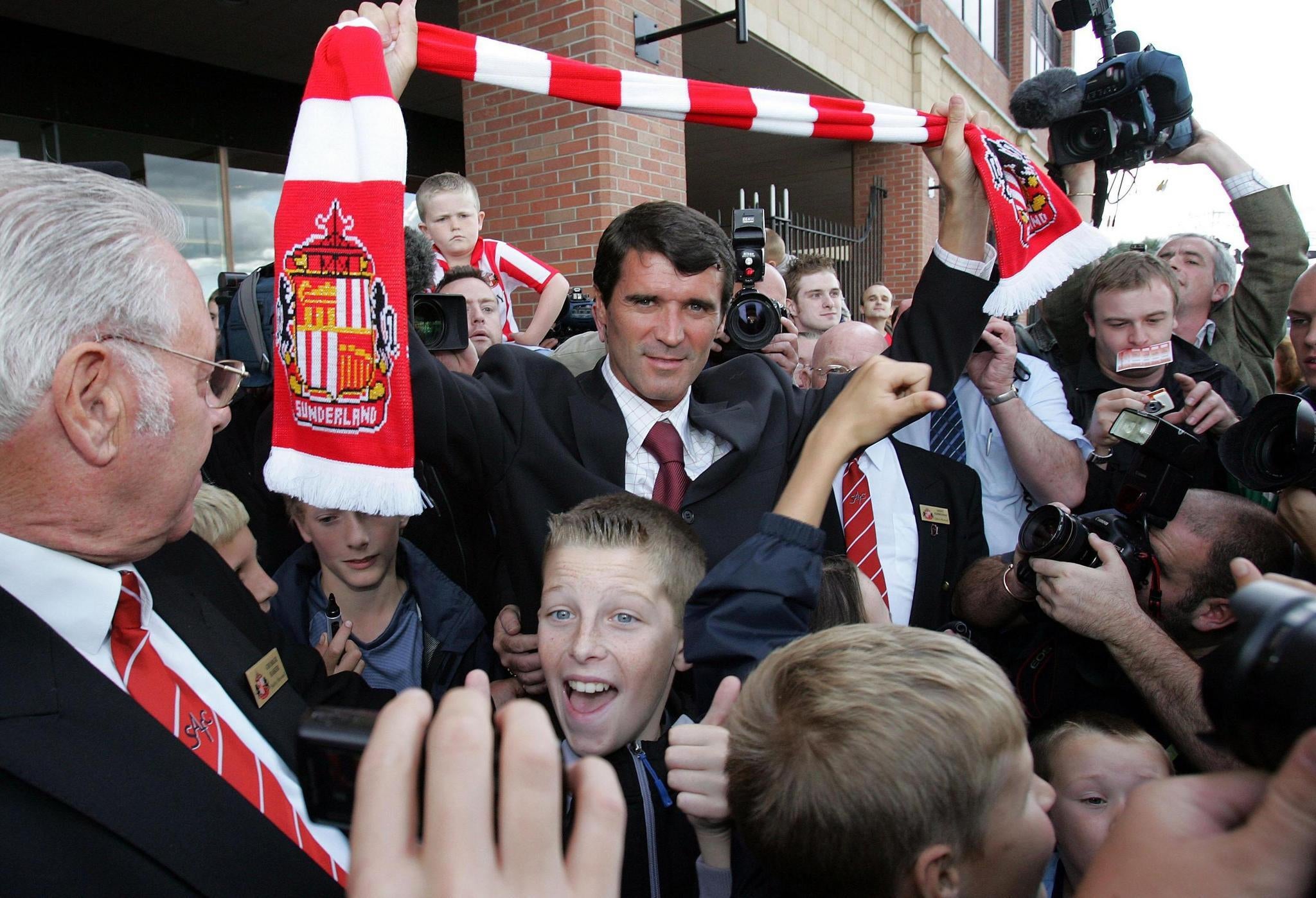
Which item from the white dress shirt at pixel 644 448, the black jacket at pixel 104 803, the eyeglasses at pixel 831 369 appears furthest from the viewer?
the eyeglasses at pixel 831 369

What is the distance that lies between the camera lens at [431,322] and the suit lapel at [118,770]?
1298mm

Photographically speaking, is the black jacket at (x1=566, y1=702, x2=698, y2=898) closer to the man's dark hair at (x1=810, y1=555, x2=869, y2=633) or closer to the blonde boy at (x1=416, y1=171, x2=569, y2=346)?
the man's dark hair at (x1=810, y1=555, x2=869, y2=633)

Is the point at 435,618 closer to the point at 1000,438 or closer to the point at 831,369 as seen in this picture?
the point at 831,369

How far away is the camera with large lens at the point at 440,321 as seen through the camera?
2.12 meters

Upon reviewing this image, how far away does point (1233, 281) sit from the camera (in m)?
3.44

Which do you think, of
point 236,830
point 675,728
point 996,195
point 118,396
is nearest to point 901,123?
point 996,195

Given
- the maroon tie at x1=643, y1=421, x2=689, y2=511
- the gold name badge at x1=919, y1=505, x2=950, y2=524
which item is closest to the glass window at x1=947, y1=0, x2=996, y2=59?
the gold name badge at x1=919, y1=505, x2=950, y2=524

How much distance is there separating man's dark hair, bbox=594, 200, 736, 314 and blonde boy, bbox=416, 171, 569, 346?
1984 mm

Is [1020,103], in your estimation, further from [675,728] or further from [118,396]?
[118,396]

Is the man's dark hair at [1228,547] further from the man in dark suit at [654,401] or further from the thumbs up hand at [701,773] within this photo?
the thumbs up hand at [701,773]

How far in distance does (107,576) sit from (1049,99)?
9.82ft

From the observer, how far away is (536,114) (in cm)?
571

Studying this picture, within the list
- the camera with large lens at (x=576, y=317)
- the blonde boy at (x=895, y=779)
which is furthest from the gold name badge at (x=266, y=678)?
the camera with large lens at (x=576, y=317)

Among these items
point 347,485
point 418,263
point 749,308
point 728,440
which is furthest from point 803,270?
point 347,485
